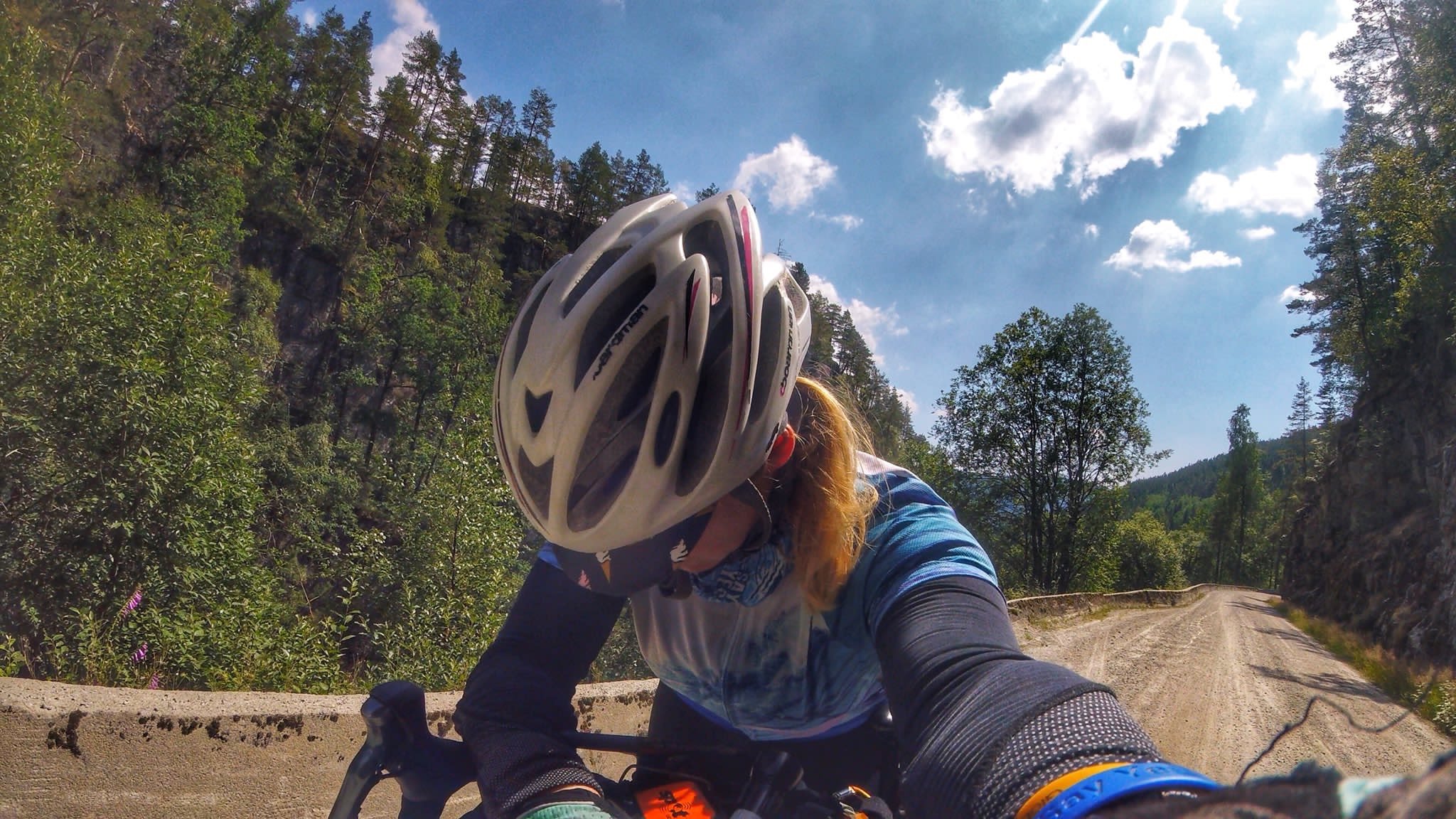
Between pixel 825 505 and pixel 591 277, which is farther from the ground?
pixel 591 277

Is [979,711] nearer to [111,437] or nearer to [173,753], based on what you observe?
[173,753]

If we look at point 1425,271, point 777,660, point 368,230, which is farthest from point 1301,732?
point 368,230

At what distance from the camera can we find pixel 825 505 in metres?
1.55

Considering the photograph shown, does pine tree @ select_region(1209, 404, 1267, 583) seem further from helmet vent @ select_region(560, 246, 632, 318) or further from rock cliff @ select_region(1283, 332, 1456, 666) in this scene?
helmet vent @ select_region(560, 246, 632, 318)

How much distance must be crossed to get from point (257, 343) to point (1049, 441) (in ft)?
116

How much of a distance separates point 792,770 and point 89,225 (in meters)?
32.7

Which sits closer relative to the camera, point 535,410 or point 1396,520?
point 535,410

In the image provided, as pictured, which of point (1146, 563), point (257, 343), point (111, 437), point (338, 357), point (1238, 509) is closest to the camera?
point (111, 437)

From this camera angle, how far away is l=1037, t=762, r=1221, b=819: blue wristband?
76 centimetres

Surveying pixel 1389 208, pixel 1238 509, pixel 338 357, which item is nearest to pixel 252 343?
pixel 338 357

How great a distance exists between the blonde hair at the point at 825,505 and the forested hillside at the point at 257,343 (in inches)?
17.5

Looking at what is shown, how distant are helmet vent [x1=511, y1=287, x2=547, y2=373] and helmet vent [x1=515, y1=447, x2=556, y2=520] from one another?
0.23 m

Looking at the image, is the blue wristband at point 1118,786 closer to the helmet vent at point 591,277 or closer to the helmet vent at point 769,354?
the helmet vent at point 769,354

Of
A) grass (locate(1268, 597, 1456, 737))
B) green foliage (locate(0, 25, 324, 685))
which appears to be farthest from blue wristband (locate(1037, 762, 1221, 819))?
green foliage (locate(0, 25, 324, 685))
